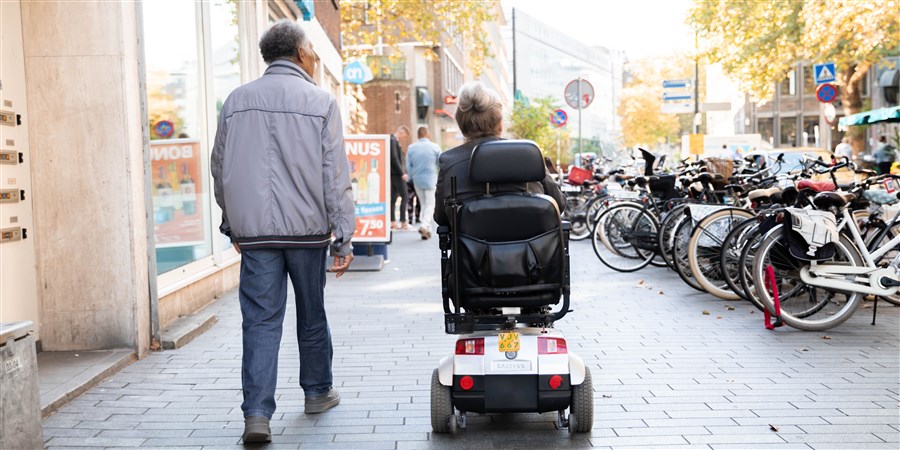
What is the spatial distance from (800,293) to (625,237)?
12.9ft

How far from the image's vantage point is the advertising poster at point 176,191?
8.09 metres

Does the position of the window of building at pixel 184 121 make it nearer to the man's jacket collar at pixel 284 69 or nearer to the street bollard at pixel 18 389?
the man's jacket collar at pixel 284 69

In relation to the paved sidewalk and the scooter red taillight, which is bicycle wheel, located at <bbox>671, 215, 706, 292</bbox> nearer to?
the paved sidewalk

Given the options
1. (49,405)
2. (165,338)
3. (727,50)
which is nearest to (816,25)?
(727,50)

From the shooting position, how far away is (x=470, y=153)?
15.6 feet

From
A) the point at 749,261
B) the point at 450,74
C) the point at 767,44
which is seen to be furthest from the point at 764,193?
the point at 450,74

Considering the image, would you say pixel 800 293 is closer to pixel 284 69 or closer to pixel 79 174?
pixel 284 69

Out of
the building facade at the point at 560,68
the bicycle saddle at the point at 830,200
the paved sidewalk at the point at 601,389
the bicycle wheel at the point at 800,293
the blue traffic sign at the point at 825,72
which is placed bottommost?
the paved sidewalk at the point at 601,389

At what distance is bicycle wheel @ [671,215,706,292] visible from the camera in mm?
9508

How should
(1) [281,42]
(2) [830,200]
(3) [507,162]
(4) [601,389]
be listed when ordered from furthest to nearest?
(2) [830,200], (4) [601,389], (1) [281,42], (3) [507,162]

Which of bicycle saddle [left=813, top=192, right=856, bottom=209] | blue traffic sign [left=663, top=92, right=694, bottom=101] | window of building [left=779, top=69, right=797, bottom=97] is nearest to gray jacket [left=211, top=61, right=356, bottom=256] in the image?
bicycle saddle [left=813, top=192, right=856, bottom=209]

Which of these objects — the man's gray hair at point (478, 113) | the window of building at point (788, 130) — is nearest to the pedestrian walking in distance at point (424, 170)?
the man's gray hair at point (478, 113)

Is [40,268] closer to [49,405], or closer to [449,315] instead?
[49,405]

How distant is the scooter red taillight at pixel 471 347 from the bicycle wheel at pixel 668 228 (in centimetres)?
593
